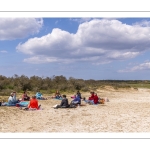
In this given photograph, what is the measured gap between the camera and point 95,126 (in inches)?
507

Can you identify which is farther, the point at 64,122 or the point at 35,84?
the point at 35,84

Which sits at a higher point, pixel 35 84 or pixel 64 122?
pixel 35 84

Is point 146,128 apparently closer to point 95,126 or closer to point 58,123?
point 95,126

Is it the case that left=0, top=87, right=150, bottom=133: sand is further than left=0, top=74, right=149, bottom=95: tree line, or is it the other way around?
left=0, top=74, right=149, bottom=95: tree line

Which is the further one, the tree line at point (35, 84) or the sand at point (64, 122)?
the tree line at point (35, 84)

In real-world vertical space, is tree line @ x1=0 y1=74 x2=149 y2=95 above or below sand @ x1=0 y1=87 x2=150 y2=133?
above

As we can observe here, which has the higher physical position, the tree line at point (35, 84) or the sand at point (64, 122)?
the tree line at point (35, 84)
